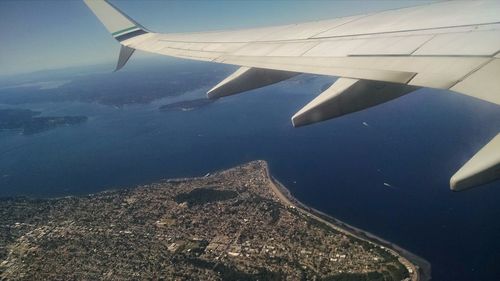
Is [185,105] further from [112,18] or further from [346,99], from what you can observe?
[346,99]

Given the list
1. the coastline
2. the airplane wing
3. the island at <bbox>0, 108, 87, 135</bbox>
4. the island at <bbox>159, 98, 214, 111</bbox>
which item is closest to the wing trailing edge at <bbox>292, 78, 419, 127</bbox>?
the airplane wing

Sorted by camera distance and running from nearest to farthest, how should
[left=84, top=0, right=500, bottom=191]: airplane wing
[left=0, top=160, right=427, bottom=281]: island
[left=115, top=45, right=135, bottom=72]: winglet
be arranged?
[left=84, top=0, right=500, bottom=191]: airplane wing, [left=115, top=45, right=135, bottom=72]: winglet, [left=0, top=160, right=427, bottom=281]: island

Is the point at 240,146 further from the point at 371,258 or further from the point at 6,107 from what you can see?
the point at 6,107

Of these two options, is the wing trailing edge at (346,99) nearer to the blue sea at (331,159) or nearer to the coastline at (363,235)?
the coastline at (363,235)

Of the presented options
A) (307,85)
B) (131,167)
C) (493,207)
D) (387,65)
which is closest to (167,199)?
(131,167)

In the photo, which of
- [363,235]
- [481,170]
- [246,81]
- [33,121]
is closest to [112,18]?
[246,81]

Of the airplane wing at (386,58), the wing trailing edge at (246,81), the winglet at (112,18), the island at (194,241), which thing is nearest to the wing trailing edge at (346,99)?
the airplane wing at (386,58)

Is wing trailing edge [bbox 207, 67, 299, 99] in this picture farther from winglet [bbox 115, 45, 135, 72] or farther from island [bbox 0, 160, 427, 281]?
island [bbox 0, 160, 427, 281]
